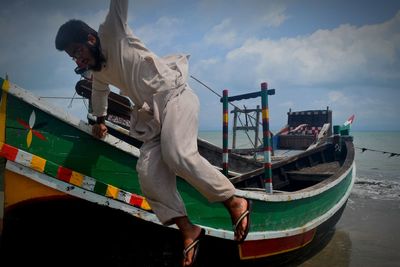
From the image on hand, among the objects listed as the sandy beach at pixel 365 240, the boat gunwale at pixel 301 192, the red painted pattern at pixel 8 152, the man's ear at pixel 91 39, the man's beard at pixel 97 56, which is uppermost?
the man's ear at pixel 91 39

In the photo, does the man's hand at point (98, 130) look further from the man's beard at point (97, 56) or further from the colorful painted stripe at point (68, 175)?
the man's beard at point (97, 56)

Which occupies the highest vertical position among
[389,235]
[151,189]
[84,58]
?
[84,58]

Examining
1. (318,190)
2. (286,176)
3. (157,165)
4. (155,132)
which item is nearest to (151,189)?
(157,165)

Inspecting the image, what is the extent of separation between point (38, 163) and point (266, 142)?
2685 millimetres

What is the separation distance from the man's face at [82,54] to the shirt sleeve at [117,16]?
0.22 metres

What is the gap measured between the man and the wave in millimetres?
11238

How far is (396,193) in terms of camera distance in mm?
11672

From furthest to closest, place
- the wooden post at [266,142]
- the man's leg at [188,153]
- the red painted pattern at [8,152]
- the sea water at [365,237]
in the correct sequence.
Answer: the sea water at [365,237], the wooden post at [266,142], the red painted pattern at [8,152], the man's leg at [188,153]

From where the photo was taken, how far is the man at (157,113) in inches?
72.7

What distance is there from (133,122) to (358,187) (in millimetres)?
13790

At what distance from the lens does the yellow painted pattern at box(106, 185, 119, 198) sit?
253cm

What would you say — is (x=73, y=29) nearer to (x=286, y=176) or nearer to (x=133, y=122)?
(x=133, y=122)

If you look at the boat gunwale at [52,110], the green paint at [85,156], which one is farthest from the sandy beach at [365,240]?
the boat gunwale at [52,110]

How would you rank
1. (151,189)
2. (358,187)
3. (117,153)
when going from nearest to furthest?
(151,189), (117,153), (358,187)
